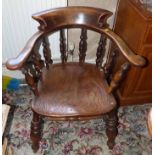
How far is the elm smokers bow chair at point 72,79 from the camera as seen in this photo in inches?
46.5

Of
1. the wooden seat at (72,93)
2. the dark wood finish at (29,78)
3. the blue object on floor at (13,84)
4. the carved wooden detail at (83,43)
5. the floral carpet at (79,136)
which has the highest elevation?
the carved wooden detail at (83,43)

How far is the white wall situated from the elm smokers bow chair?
0.28 meters

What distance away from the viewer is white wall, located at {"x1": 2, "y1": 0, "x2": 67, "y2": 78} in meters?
1.45

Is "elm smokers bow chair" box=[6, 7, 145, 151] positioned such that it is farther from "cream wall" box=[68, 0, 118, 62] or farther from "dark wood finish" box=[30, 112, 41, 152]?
"cream wall" box=[68, 0, 118, 62]

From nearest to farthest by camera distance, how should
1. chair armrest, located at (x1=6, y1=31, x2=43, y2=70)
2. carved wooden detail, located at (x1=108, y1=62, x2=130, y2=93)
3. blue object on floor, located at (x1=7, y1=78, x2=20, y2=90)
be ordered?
chair armrest, located at (x1=6, y1=31, x2=43, y2=70), carved wooden detail, located at (x1=108, y1=62, x2=130, y2=93), blue object on floor, located at (x1=7, y1=78, x2=20, y2=90)

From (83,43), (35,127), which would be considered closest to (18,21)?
(83,43)

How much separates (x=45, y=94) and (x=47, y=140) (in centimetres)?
49

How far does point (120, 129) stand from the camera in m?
1.70

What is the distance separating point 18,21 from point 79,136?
37.1 inches

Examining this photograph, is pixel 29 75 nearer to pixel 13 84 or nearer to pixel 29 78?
pixel 29 78

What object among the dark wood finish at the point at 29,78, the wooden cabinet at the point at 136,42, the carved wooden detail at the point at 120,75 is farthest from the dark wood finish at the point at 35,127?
the wooden cabinet at the point at 136,42

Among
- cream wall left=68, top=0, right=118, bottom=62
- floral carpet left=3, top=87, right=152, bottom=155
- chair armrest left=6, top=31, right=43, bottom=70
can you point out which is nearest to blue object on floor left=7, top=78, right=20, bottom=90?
floral carpet left=3, top=87, right=152, bottom=155

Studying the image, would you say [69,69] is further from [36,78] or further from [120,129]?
[120,129]

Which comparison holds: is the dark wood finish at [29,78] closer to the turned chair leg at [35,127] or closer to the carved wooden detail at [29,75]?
the carved wooden detail at [29,75]
